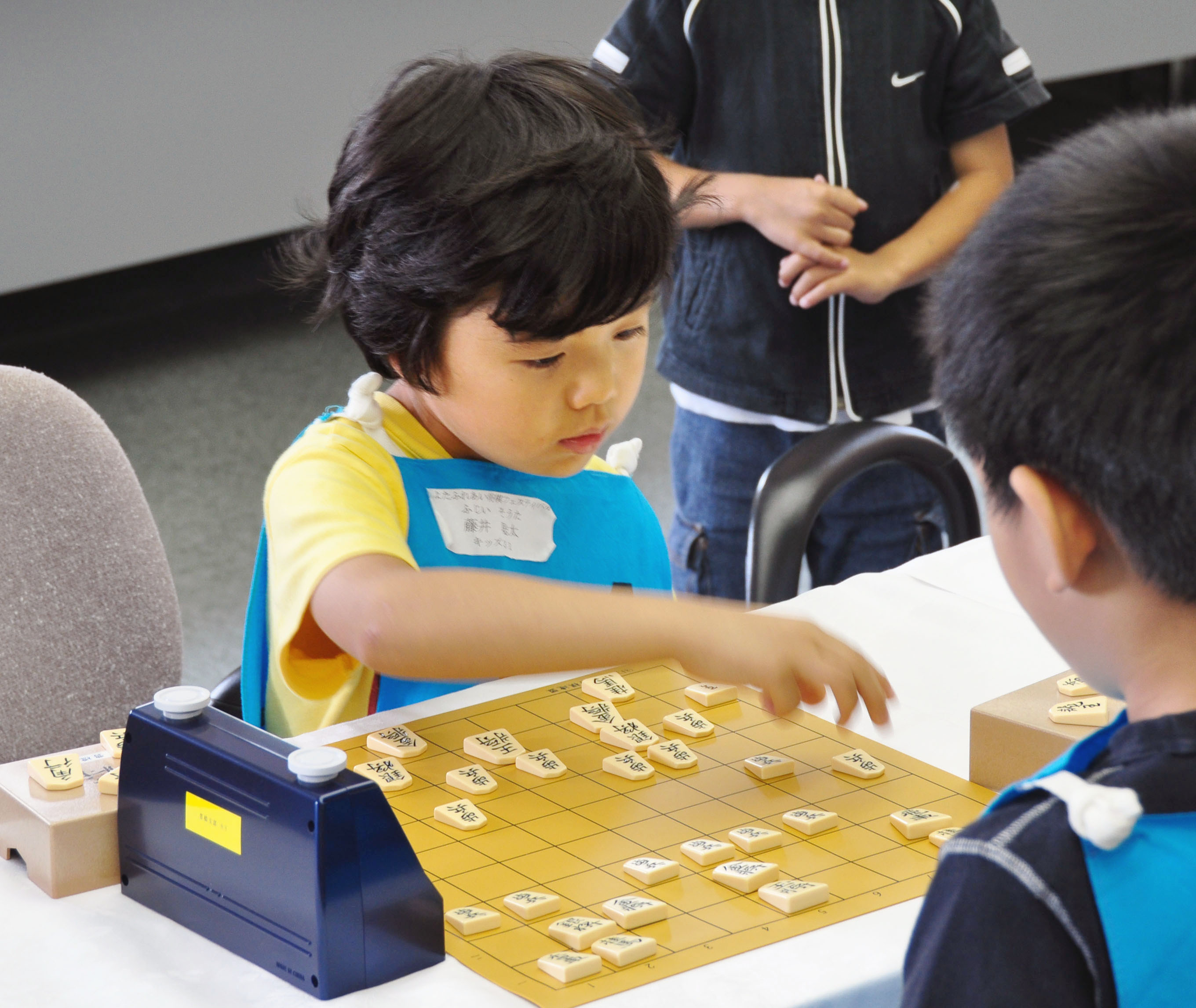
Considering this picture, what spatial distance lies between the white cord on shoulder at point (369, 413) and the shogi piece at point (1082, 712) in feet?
1.72

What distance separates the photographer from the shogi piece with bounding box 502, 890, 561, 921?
29.4 inches

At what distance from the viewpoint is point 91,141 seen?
12.1 feet

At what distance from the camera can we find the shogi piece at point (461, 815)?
838mm

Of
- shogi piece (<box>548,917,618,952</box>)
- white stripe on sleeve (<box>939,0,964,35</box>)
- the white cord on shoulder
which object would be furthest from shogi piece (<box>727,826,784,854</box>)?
white stripe on sleeve (<box>939,0,964,35</box>)

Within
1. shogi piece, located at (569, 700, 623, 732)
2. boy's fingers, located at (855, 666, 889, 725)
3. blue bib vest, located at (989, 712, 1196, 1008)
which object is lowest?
shogi piece, located at (569, 700, 623, 732)

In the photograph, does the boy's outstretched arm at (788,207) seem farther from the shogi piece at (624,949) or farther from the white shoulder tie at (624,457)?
the shogi piece at (624,949)

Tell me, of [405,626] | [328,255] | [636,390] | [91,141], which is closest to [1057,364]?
[405,626]

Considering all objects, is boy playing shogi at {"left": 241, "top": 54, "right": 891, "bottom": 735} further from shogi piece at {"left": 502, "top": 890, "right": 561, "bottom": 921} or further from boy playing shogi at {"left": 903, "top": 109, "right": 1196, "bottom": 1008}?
boy playing shogi at {"left": 903, "top": 109, "right": 1196, "bottom": 1008}

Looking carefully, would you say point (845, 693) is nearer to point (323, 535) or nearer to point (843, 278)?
point (323, 535)

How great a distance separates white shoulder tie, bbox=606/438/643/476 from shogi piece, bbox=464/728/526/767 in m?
0.39

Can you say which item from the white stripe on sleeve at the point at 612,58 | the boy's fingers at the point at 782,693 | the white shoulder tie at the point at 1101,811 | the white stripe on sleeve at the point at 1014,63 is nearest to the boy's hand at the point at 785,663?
the boy's fingers at the point at 782,693

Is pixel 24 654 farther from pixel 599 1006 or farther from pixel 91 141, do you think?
pixel 91 141

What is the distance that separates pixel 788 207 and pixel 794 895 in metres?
1.06

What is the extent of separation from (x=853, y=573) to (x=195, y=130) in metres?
2.67
